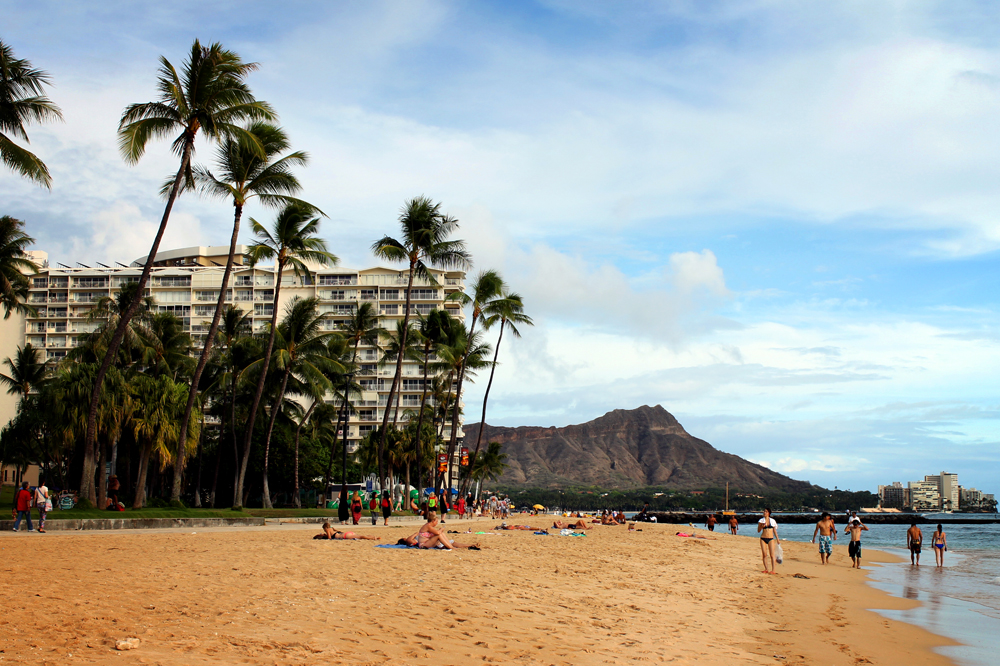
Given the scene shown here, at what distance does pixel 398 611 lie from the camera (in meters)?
8.04

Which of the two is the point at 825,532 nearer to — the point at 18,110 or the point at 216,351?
the point at 18,110

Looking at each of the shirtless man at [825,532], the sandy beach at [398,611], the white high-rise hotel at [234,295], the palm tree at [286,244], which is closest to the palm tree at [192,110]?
the palm tree at [286,244]

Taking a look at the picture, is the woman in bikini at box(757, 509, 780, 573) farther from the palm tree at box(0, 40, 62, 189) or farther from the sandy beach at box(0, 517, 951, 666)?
the palm tree at box(0, 40, 62, 189)

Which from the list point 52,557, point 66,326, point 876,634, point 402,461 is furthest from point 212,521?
point 66,326

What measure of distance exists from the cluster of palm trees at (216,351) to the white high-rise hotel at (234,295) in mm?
29765

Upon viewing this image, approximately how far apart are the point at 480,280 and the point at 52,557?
37309mm

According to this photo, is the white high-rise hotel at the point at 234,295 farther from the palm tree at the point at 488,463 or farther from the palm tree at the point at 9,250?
the palm tree at the point at 9,250

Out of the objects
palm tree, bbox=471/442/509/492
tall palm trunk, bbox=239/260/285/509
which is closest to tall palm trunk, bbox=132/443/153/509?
tall palm trunk, bbox=239/260/285/509

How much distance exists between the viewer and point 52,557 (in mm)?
11664

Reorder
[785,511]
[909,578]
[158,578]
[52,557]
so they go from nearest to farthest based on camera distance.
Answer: [158,578]
[52,557]
[909,578]
[785,511]

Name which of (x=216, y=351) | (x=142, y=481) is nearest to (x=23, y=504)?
(x=142, y=481)

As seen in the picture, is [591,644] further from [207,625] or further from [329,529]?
[329,529]

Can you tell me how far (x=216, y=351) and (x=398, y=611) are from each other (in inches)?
1719

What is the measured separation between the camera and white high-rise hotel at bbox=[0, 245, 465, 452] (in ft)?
313
